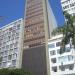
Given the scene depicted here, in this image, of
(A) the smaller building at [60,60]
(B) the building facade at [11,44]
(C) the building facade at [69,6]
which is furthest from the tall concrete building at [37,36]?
(C) the building facade at [69,6]

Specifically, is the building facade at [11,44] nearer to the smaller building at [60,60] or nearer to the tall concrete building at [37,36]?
the tall concrete building at [37,36]

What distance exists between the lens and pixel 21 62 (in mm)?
90750

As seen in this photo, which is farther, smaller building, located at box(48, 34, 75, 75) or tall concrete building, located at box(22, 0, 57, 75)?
tall concrete building, located at box(22, 0, 57, 75)

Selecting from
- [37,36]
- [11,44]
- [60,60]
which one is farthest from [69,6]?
[11,44]

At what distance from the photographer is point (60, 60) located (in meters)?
80.9

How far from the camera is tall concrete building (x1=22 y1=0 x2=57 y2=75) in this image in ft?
275

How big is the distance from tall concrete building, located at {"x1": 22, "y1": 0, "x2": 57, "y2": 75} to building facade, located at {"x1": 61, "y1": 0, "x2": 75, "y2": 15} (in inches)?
286

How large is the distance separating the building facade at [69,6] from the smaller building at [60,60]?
46.4 feet

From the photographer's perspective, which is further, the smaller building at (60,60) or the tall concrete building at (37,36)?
the tall concrete building at (37,36)

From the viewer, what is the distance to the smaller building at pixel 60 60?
77906mm

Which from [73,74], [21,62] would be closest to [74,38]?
[73,74]

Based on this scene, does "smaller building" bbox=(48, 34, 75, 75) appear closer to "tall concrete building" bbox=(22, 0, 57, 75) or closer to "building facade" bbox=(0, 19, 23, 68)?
"tall concrete building" bbox=(22, 0, 57, 75)

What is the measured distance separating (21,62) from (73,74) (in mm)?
23886

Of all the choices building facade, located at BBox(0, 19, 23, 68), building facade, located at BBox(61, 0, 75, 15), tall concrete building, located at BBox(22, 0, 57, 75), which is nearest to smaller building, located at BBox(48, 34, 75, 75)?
tall concrete building, located at BBox(22, 0, 57, 75)
